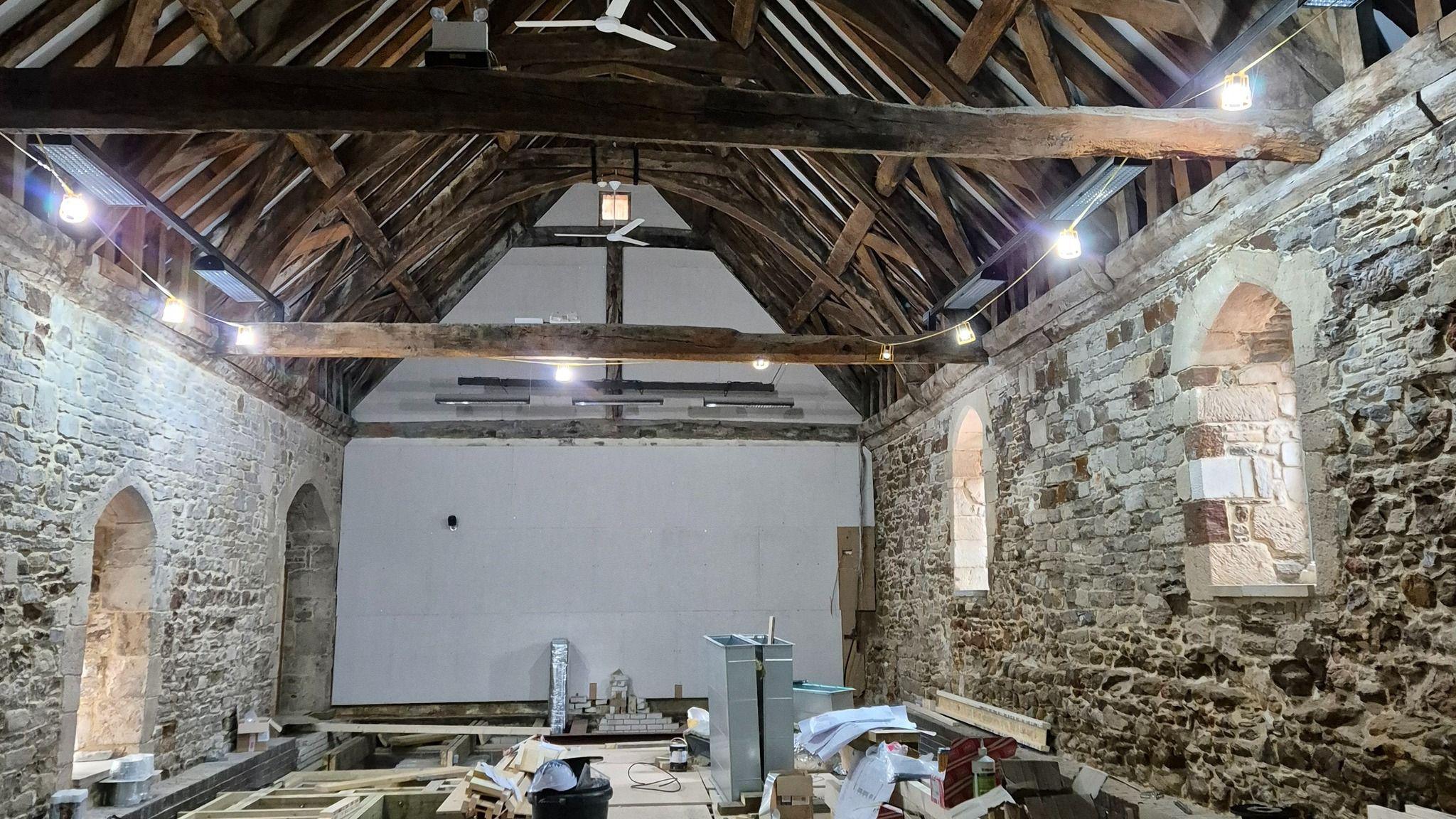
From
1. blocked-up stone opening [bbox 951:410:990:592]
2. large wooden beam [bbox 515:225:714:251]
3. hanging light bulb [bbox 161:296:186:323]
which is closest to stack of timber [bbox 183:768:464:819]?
hanging light bulb [bbox 161:296:186:323]

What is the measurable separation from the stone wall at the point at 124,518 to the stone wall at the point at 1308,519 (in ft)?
18.9

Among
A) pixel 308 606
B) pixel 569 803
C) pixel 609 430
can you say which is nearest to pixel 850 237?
pixel 609 430

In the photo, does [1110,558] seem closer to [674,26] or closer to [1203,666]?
[1203,666]

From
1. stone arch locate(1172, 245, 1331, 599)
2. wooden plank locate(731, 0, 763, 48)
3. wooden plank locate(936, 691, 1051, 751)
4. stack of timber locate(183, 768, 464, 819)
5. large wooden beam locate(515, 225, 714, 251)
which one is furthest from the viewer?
large wooden beam locate(515, 225, 714, 251)

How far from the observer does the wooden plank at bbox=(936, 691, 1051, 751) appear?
19.9ft

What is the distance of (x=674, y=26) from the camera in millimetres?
7941

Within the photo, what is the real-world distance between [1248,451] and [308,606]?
8.90 m

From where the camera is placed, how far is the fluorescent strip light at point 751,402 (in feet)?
34.9

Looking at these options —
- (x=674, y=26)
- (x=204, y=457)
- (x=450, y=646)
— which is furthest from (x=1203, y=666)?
(x=450, y=646)

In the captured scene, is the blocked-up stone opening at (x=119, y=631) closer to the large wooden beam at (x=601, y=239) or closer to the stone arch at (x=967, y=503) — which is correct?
the large wooden beam at (x=601, y=239)

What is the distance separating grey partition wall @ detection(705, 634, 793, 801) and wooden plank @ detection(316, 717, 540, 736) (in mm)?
4753

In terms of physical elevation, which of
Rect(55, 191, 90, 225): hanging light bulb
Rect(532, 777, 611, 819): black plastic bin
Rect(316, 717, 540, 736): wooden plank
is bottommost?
Rect(316, 717, 540, 736): wooden plank

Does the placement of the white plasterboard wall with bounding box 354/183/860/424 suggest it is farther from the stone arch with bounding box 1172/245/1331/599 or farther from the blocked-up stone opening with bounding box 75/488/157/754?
the stone arch with bounding box 1172/245/1331/599

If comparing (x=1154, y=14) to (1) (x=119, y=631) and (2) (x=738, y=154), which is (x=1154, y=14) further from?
(1) (x=119, y=631)
